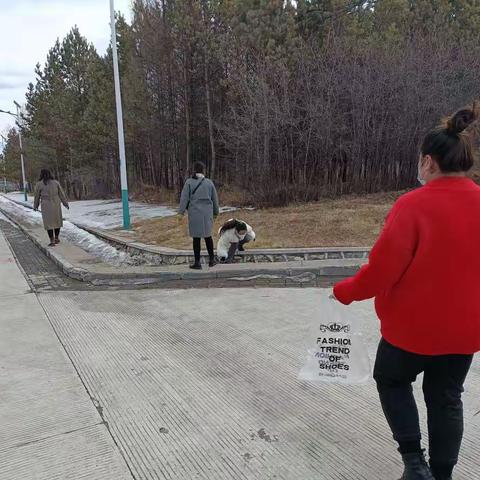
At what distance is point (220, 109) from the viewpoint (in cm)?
1962

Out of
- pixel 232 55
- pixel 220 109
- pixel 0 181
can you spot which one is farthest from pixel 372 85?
pixel 0 181

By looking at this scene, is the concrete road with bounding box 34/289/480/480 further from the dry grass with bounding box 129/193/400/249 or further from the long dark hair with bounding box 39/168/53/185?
the long dark hair with bounding box 39/168/53/185

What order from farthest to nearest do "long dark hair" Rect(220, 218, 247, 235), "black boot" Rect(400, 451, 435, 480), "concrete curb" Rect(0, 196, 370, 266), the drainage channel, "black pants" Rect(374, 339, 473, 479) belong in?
"concrete curb" Rect(0, 196, 370, 266), "long dark hair" Rect(220, 218, 247, 235), the drainage channel, "black boot" Rect(400, 451, 435, 480), "black pants" Rect(374, 339, 473, 479)

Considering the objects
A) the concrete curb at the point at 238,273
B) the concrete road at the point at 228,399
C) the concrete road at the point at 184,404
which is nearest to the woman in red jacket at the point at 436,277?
the concrete road at the point at 228,399

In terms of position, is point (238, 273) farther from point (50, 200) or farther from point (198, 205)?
point (50, 200)

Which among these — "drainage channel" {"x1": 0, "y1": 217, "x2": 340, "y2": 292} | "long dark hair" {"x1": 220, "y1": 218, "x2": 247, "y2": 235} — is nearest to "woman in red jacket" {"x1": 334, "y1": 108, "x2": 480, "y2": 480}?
"drainage channel" {"x1": 0, "y1": 217, "x2": 340, "y2": 292}

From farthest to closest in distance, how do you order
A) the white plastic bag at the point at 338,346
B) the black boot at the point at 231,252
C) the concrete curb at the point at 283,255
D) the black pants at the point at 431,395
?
the concrete curb at the point at 283,255
the black boot at the point at 231,252
the white plastic bag at the point at 338,346
the black pants at the point at 431,395

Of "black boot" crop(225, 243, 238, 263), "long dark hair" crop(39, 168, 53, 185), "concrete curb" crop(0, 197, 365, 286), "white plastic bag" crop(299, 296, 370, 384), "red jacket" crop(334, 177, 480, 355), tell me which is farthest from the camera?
"long dark hair" crop(39, 168, 53, 185)

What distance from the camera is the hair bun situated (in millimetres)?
1952

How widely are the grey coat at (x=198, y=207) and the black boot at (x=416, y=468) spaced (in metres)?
5.62

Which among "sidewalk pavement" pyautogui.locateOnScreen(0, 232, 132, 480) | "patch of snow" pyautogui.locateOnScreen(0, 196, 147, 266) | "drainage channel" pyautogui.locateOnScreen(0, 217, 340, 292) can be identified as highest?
"patch of snow" pyautogui.locateOnScreen(0, 196, 147, 266)

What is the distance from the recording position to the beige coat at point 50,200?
1086 cm

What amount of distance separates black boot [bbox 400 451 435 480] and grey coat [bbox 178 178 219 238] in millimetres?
5624

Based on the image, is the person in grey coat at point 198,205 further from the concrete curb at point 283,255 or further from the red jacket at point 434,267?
the red jacket at point 434,267
